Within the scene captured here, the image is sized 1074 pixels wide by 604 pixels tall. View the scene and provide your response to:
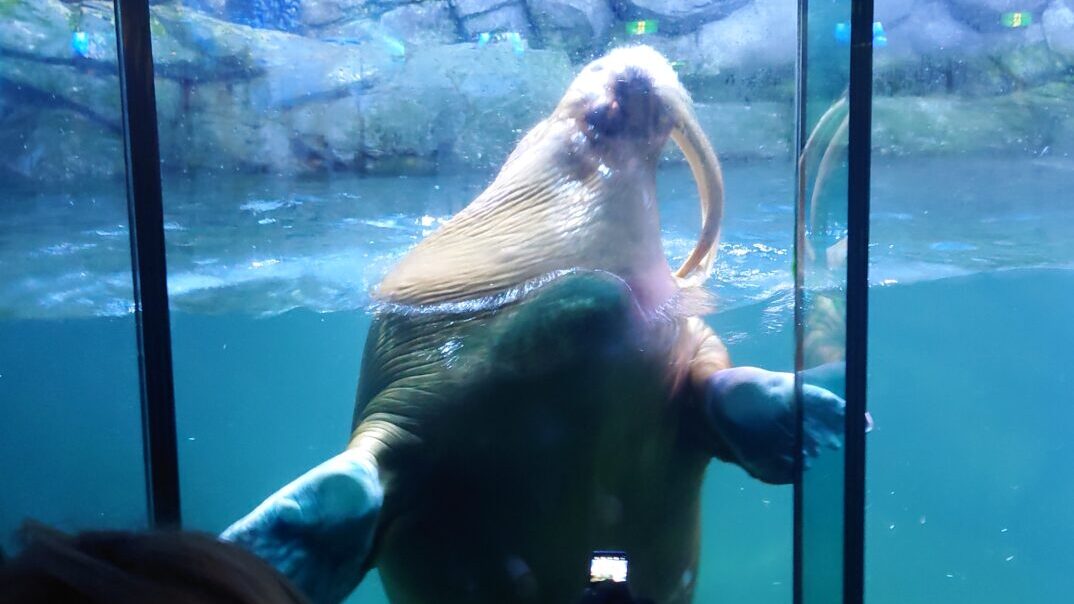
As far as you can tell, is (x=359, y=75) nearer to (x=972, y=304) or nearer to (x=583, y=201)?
(x=583, y=201)

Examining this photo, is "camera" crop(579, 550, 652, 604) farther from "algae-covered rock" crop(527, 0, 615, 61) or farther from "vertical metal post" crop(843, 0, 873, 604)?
"algae-covered rock" crop(527, 0, 615, 61)

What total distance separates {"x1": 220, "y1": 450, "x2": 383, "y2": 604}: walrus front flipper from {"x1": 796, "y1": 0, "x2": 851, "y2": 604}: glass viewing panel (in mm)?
1071

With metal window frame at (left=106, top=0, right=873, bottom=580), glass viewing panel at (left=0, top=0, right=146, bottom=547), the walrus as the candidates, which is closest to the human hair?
glass viewing panel at (left=0, top=0, right=146, bottom=547)

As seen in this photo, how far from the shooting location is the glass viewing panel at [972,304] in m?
7.21

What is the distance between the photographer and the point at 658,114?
277 centimetres

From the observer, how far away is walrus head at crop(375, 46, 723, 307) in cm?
259

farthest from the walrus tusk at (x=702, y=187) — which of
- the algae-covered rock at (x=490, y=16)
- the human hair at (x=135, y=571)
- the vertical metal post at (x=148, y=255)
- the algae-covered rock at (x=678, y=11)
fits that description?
the human hair at (x=135, y=571)

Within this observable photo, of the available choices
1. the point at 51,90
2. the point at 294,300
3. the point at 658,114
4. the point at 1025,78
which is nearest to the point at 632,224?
the point at 658,114

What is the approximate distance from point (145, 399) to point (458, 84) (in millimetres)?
1871

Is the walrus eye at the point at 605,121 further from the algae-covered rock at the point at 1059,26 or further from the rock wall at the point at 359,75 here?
the algae-covered rock at the point at 1059,26

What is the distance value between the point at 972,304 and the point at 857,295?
1262 centimetres

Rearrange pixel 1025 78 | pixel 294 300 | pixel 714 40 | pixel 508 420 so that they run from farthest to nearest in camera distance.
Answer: pixel 1025 78, pixel 294 300, pixel 714 40, pixel 508 420

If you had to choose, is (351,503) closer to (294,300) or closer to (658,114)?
(658,114)

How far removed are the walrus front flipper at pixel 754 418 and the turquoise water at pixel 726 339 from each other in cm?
11
